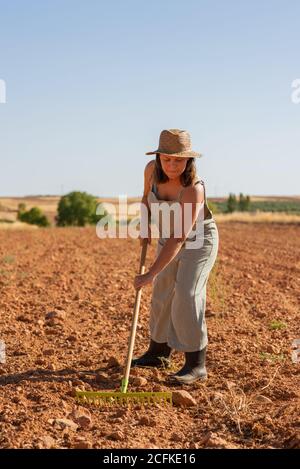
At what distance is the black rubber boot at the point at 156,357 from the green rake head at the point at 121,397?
0.80 meters

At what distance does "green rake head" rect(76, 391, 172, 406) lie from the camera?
430 centimetres

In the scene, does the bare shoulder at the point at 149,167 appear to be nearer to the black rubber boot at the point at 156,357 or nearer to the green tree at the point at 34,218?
the black rubber boot at the point at 156,357

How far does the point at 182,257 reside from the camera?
4.73 m


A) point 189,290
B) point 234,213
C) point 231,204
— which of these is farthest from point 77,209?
point 189,290

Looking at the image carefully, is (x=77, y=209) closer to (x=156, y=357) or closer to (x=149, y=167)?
(x=156, y=357)

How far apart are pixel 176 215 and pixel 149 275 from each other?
1.35 ft

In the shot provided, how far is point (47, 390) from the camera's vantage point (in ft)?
15.0

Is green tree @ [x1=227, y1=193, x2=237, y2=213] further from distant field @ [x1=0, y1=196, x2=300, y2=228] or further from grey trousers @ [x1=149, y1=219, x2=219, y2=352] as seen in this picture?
grey trousers @ [x1=149, y1=219, x2=219, y2=352]

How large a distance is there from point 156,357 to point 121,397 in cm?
88

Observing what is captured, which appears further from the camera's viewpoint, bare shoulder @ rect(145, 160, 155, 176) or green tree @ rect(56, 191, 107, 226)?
green tree @ rect(56, 191, 107, 226)

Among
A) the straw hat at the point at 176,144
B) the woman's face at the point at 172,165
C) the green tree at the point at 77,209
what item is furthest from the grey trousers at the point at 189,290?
the green tree at the point at 77,209

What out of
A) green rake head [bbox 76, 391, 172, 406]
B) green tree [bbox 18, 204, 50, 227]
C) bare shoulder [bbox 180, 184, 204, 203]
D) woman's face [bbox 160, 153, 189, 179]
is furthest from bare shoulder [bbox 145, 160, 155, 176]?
green tree [bbox 18, 204, 50, 227]

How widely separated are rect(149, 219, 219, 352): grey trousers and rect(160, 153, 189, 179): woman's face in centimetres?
40

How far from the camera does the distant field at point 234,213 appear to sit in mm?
37641
